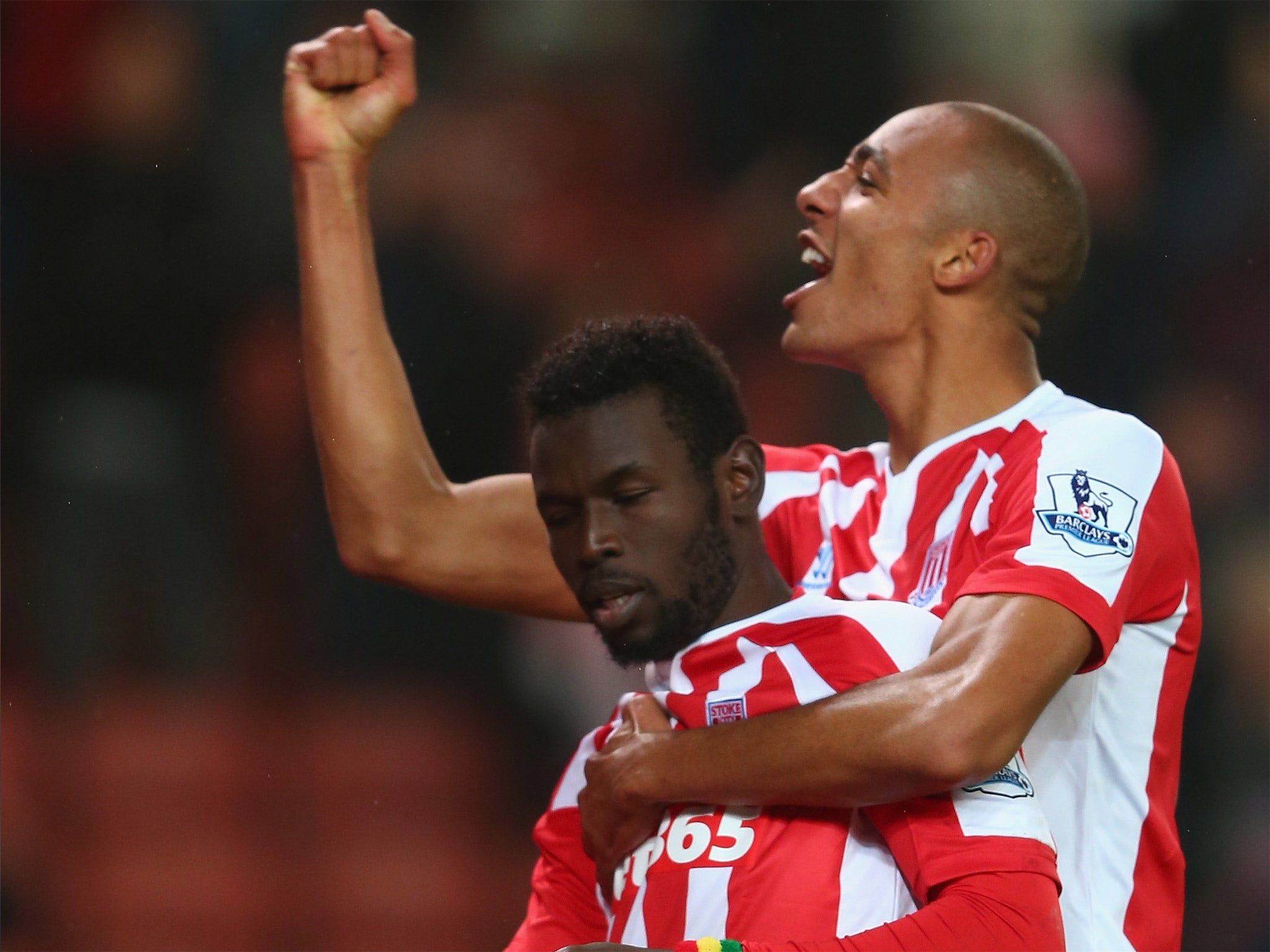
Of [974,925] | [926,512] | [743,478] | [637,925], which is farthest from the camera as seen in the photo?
[926,512]

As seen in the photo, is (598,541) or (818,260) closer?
(598,541)

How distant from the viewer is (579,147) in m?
4.12

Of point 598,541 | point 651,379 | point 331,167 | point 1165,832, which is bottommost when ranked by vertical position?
point 1165,832

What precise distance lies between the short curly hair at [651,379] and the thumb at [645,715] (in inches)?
11.5

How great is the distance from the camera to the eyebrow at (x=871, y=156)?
2.25 meters

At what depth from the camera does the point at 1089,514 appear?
69.4 inches

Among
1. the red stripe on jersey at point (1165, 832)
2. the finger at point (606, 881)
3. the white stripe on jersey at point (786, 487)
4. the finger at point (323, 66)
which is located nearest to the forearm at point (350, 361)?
the finger at point (323, 66)

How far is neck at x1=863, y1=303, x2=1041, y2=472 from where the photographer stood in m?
2.12

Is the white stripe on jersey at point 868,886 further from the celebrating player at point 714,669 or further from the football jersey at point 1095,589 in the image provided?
the football jersey at point 1095,589

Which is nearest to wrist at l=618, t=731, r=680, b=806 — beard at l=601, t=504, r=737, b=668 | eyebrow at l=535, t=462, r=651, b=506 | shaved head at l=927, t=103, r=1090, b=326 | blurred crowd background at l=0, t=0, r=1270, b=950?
beard at l=601, t=504, r=737, b=668

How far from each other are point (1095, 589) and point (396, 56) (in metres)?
1.34

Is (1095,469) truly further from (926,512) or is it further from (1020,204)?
(1020,204)

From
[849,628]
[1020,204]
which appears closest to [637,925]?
[849,628]

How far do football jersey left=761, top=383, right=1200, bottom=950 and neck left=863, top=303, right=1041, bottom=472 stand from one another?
0.22 feet
